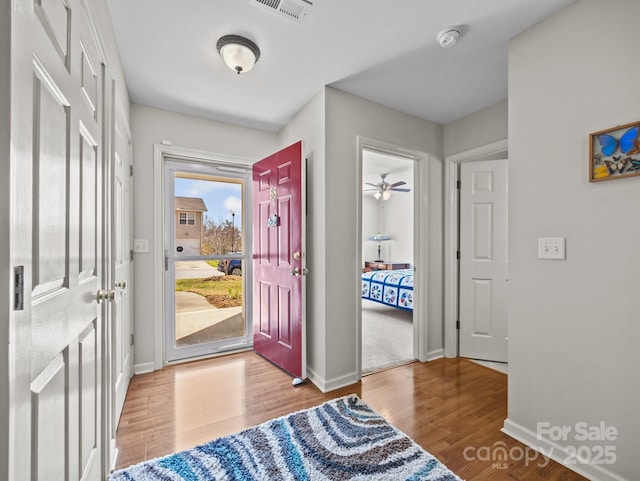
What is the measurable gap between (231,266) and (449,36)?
2.83m

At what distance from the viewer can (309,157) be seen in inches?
105

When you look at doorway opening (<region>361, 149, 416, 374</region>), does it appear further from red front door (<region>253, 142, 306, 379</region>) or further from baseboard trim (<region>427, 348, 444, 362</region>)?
red front door (<region>253, 142, 306, 379</region>)

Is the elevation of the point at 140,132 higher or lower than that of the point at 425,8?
lower

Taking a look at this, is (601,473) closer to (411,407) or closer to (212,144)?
(411,407)

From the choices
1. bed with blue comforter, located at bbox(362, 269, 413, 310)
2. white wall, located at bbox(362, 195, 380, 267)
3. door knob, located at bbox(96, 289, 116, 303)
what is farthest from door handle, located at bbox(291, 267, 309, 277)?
white wall, located at bbox(362, 195, 380, 267)

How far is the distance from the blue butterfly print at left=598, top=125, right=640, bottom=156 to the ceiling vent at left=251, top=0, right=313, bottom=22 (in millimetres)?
1650

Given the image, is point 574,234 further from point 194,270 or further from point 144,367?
point 144,367

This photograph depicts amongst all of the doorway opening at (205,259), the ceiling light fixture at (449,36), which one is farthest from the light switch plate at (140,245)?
the ceiling light fixture at (449,36)

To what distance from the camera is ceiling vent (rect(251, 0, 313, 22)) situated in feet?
5.22

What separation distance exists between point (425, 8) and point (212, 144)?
219 centimetres

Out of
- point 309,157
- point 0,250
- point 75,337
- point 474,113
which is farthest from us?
point 474,113

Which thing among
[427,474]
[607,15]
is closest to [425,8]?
[607,15]

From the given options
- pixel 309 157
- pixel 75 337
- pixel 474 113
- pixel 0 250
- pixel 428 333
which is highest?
pixel 474 113

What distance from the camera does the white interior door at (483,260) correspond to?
295cm
